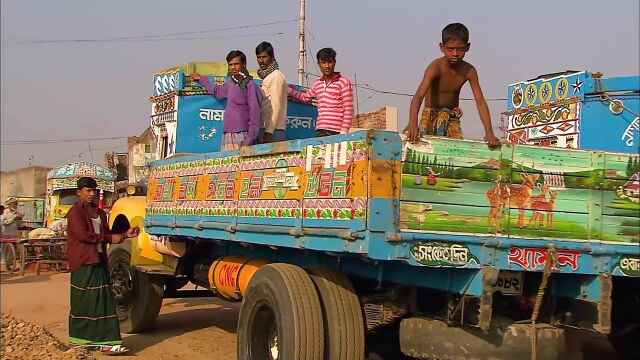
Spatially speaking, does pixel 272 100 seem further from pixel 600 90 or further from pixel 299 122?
pixel 600 90

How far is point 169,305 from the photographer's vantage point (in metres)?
9.66

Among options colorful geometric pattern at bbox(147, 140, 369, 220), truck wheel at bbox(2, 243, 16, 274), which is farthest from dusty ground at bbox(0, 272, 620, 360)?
truck wheel at bbox(2, 243, 16, 274)

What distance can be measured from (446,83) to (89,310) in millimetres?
3717

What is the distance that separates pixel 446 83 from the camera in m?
4.75

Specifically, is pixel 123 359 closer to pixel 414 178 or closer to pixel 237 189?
pixel 237 189

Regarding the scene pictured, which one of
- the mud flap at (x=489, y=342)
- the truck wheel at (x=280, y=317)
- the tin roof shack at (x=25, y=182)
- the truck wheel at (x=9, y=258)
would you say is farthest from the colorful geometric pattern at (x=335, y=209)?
the tin roof shack at (x=25, y=182)

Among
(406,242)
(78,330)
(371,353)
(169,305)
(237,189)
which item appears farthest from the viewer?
(169,305)

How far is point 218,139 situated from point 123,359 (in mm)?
2428

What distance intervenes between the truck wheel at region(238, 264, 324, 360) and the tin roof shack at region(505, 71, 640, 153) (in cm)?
246

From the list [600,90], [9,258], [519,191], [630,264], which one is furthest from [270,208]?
[9,258]

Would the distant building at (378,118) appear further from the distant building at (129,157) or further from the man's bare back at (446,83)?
the man's bare back at (446,83)

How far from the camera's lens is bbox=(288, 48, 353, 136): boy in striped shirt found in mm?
5910

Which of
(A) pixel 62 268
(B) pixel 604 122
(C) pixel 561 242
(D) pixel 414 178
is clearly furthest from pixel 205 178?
(A) pixel 62 268

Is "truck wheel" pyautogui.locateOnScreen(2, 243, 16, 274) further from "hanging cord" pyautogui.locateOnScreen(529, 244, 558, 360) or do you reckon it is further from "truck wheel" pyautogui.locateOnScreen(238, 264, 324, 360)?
"hanging cord" pyautogui.locateOnScreen(529, 244, 558, 360)
